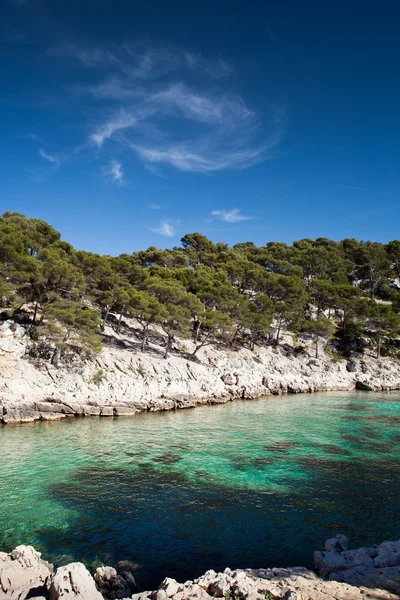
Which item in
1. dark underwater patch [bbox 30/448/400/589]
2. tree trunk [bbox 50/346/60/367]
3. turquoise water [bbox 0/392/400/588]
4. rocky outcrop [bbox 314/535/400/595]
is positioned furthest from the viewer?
tree trunk [bbox 50/346/60/367]

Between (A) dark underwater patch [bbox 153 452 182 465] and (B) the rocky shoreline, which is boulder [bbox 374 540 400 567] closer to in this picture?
(B) the rocky shoreline

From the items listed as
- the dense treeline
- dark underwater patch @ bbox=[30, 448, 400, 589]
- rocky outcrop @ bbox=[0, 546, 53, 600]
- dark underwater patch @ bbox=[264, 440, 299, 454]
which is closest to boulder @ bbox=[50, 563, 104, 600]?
rocky outcrop @ bbox=[0, 546, 53, 600]

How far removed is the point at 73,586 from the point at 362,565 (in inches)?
267

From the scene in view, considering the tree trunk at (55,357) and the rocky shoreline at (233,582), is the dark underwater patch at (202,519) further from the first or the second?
the tree trunk at (55,357)

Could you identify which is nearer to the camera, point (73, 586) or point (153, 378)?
point (73, 586)

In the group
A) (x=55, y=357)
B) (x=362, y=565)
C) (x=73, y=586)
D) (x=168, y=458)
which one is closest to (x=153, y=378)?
(x=55, y=357)

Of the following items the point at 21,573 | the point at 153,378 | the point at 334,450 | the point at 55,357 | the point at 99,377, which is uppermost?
the point at 55,357

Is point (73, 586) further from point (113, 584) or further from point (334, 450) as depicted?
point (334, 450)

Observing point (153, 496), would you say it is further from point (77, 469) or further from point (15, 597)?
point (15, 597)

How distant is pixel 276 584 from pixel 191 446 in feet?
47.3

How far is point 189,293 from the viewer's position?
49.9 metres

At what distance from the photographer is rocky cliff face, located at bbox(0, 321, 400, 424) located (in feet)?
96.5

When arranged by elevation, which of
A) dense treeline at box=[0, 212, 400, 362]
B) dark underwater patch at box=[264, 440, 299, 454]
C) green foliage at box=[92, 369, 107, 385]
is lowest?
dark underwater patch at box=[264, 440, 299, 454]

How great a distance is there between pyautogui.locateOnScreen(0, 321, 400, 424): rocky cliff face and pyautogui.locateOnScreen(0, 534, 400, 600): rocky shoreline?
20518 mm
